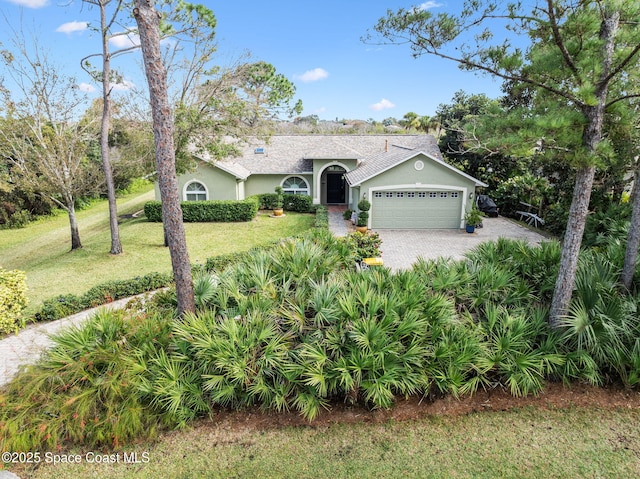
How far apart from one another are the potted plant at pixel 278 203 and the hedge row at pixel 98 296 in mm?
12660

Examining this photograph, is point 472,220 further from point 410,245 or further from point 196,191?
point 196,191

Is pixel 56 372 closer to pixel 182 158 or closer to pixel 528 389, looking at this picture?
pixel 528 389

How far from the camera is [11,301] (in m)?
8.95

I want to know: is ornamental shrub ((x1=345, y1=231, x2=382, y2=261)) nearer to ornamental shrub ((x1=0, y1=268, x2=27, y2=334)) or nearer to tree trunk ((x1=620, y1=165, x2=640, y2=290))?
tree trunk ((x1=620, y1=165, x2=640, y2=290))

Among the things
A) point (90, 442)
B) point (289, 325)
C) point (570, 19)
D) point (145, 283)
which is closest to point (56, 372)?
point (90, 442)

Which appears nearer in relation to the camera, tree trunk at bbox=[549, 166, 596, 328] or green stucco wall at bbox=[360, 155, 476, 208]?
tree trunk at bbox=[549, 166, 596, 328]

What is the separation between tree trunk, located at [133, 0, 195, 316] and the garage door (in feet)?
49.5

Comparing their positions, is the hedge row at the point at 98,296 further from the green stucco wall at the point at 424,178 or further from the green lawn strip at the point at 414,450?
the green stucco wall at the point at 424,178

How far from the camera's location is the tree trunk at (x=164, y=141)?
20.1 ft

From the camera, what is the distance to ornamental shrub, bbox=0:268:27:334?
8672mm

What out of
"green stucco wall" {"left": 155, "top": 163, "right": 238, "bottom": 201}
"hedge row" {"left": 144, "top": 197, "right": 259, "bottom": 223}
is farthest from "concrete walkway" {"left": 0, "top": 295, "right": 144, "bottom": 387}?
"green stucco wall" {"left": 155, "top": 163, "right": 238, "bottom": 201}

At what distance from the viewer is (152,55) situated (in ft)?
20.3

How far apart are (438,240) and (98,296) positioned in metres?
15.0

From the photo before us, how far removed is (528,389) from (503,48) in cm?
610
